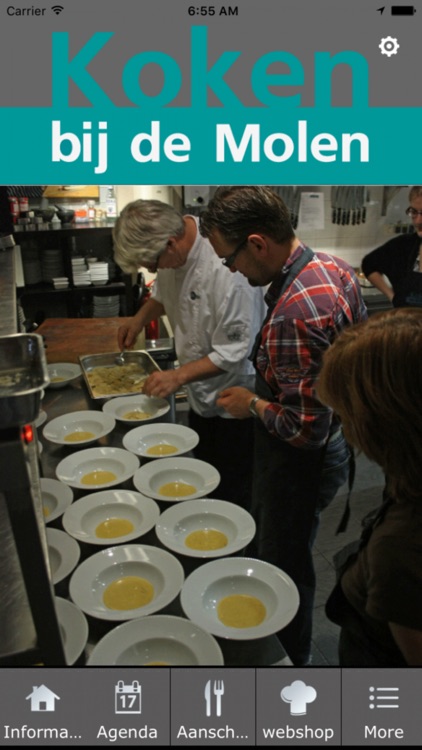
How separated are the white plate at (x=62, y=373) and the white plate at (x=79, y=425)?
0.30 m

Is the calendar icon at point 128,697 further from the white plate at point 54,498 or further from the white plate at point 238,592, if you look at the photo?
the white plate at point 54,498

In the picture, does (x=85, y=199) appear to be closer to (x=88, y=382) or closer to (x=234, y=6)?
(x=88, y=382)

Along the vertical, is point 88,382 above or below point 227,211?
below

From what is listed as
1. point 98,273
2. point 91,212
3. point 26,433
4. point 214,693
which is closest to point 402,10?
point 26,433

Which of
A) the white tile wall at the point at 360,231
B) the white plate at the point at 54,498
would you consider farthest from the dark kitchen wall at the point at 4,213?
the white tile wall at the point at 360,231

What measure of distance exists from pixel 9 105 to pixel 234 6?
0.47 m

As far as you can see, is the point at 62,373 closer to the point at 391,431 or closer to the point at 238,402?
the point at 238,402

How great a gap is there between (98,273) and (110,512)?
3320 mm

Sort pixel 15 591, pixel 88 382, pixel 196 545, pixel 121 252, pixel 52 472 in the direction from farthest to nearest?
1. pixel 88 382
2. pixel 121 252
3. pixel 52 472
4. pixel 196 545
5. pixel 15 591

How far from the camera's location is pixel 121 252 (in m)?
1.86

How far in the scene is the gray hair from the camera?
5.91ft

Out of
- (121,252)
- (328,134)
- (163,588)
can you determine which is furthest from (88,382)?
(328,134)

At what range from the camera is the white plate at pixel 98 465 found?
1494 mm

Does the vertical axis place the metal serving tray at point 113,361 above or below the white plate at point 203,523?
above
